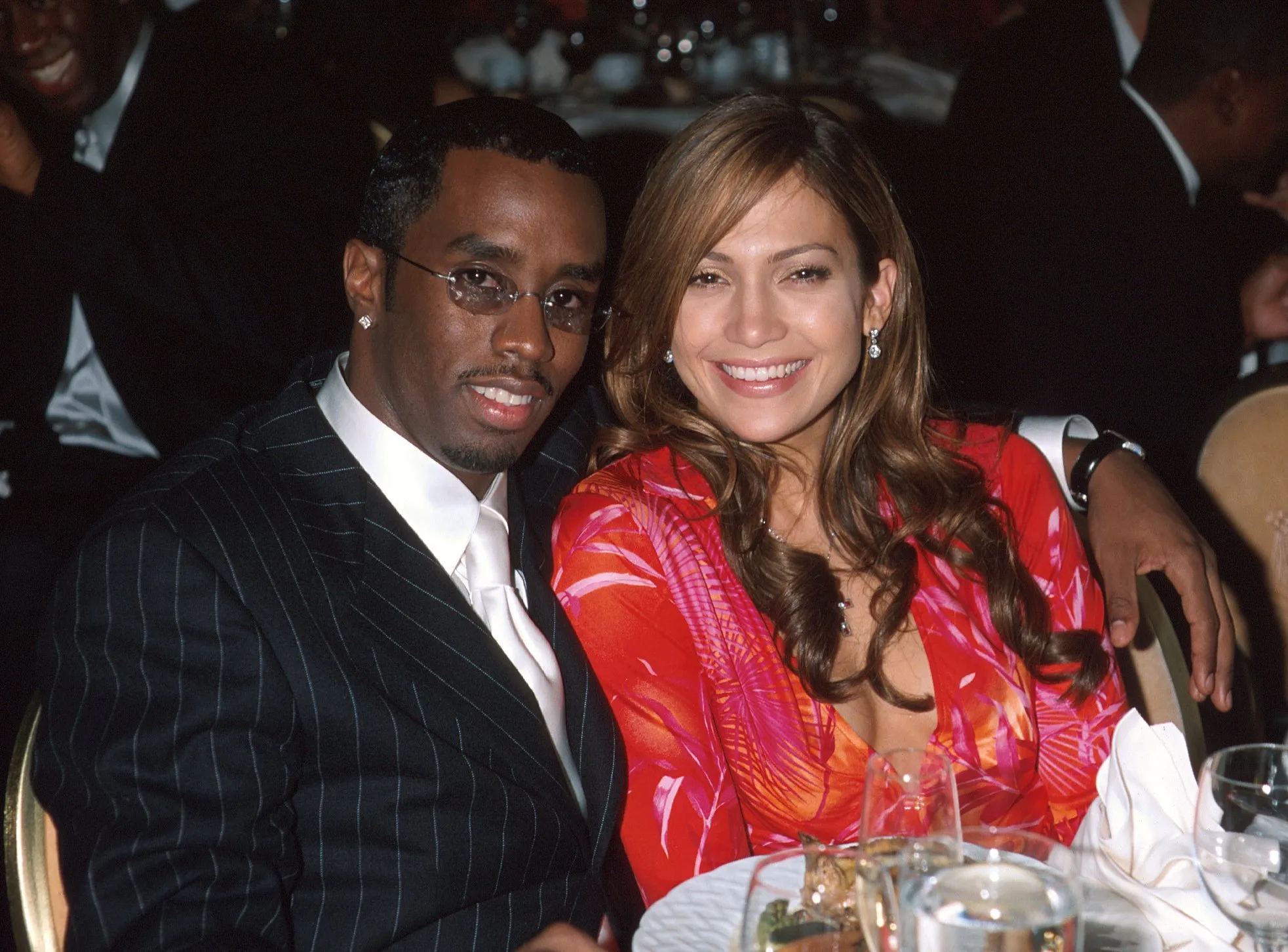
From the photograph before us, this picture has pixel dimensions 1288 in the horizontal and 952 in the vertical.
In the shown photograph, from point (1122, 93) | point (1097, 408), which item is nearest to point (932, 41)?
point (1122, 93)

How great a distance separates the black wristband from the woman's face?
1.56 ft

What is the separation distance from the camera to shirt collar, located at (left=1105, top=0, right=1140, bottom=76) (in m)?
3.82

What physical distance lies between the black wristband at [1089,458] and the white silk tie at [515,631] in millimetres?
1032

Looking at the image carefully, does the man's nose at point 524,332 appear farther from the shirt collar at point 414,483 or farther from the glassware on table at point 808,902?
the glassware on table at point 808,902

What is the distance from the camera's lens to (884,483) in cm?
214

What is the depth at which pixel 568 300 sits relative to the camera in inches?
67.6

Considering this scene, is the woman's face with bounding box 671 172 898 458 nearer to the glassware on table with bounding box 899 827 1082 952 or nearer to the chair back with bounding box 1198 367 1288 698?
the chair back with bounding box 1198 367 1288 698

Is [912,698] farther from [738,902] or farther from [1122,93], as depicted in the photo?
[1122,93]

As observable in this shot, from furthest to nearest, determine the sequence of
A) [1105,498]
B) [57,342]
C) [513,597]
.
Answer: [57,342] → [1105,498] → [513,597]

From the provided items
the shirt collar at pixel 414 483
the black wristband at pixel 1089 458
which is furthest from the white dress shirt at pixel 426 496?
the black wristband at pixel 1089 458

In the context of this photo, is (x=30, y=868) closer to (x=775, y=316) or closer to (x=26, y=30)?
(x=775, y=316)

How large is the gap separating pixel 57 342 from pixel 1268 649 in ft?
9.32

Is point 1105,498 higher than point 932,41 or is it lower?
lower

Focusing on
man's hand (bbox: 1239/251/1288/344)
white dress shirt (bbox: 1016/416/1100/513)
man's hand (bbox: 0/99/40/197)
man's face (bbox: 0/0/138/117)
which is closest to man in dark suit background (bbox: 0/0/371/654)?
man's face (bbox: 0/0/138/117)
